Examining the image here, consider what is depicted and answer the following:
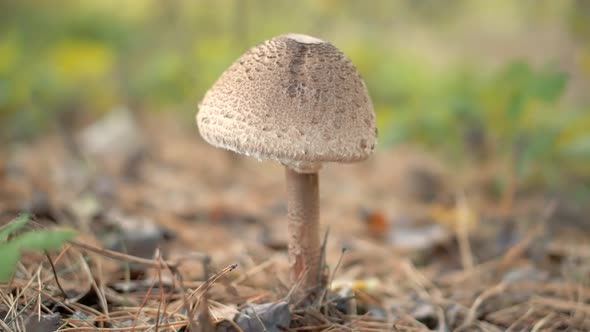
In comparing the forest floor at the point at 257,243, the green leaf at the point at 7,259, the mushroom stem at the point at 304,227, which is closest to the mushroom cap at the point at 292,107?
the mushroom stem at the point at 304,227

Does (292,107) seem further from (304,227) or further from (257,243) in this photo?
(257,243)

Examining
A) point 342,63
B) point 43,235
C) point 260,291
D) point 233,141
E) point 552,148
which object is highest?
point 342,63

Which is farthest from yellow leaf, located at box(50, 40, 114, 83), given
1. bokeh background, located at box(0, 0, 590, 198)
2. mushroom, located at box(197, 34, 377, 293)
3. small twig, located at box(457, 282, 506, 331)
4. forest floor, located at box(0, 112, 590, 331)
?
small twig, located at box(457, 282, 506, 331)

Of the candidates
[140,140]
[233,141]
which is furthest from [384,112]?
[233,141]

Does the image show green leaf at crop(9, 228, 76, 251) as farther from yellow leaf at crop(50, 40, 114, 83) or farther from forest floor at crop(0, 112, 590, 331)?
yellow leaf at crop(50, 40, 114, 83)

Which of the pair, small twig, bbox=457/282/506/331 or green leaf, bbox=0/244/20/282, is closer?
green leaf, bbox=0/244/20/282

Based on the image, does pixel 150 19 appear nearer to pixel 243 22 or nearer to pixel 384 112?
pixel 243 22

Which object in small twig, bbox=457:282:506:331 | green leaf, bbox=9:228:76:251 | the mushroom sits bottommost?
small twig, bbox=457:282:506:331
